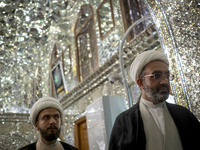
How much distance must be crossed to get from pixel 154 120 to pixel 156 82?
0.18 m

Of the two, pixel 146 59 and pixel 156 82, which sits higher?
pixel 146 59

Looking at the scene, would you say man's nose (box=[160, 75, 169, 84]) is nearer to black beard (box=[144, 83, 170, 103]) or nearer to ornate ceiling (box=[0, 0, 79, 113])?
black beard (box=[144, 83, 170, 103])

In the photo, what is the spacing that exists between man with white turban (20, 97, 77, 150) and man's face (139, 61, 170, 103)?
82cm

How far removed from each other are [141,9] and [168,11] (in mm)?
1461

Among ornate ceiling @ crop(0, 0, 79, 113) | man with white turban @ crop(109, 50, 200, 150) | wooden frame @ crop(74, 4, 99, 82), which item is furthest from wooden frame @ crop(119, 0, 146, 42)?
man with white turban @ crop(109, 50, 200, 150)

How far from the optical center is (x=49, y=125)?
1.64m

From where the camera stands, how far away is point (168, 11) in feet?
5.03

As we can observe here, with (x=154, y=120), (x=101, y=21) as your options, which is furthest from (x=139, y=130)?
(x=101, y=21)

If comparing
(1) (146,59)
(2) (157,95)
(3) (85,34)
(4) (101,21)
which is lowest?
(2) (157,95)

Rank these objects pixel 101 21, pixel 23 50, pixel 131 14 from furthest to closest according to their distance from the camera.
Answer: pixel 23 50 < pixel 101 21 < pixel 131 14

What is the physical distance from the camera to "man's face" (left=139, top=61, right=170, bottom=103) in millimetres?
1062

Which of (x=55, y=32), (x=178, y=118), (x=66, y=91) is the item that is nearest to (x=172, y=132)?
(x=178, y=118)

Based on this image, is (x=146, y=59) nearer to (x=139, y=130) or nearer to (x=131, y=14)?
(x=139, y=130)

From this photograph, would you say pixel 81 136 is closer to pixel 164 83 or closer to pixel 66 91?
pixel 66 91
